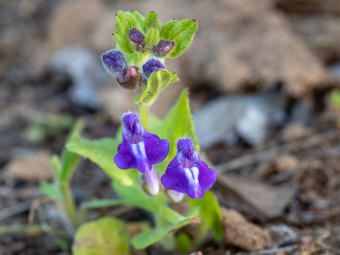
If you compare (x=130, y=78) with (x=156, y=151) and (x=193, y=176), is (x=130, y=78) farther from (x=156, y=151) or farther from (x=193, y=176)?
(x=193, y=176)

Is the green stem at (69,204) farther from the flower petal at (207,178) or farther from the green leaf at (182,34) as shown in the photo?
the green leaf at (182,34)

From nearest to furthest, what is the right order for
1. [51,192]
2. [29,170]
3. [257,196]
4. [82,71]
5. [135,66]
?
[135,66] → [51,192] → [257,196] → [29,170] → [82,71]

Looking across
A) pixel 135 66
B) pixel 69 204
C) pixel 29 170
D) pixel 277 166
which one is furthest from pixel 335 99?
pixel 29 170

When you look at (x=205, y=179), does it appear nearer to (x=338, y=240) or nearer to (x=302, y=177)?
(x=338, y=240)

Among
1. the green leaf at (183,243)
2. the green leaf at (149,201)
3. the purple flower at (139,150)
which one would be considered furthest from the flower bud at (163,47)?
the green leaf at (183,243)

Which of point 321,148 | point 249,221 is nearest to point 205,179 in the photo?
point 249,221

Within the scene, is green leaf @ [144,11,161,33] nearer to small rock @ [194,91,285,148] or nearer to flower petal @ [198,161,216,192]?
flower petal @ [198,161,216,192]
